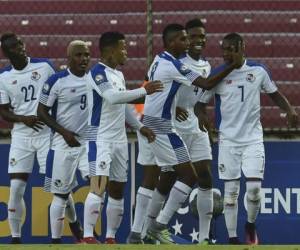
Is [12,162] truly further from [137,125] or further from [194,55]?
[194,55]

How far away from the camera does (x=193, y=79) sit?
8867mm

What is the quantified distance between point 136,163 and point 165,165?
122cm

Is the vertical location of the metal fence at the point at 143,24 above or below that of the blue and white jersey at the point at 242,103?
above

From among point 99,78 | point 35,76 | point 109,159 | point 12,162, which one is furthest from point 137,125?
point 12,162

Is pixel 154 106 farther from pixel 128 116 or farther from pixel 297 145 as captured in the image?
pixel 297 145

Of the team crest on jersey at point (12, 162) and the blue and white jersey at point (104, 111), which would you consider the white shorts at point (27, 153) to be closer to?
the team crest on jersey at point (12, 162)

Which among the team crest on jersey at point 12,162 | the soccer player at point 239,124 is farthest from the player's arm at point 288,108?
the team crest on jersey at point 12,162

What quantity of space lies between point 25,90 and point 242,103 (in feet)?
6.55

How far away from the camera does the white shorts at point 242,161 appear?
29.8 ft

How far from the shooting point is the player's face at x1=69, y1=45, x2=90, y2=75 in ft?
30.0

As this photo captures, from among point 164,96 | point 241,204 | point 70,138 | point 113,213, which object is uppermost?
point 164,96

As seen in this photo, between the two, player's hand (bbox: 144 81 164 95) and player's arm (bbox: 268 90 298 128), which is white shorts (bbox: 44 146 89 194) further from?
player's arm (bbox: 268 90 298 128)

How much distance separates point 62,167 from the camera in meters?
9.31

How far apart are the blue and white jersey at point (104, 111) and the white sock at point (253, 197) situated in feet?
3.94
